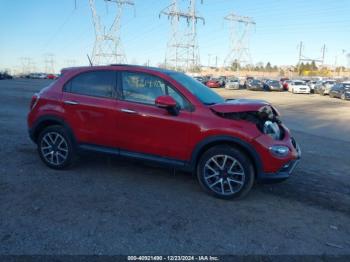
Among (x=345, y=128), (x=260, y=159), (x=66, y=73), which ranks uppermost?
(x=66, y=73)

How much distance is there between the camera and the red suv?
449 cm

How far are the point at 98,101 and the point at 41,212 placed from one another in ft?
6.11

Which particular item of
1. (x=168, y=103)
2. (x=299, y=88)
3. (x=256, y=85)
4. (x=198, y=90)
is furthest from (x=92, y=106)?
(x=256, y=85)

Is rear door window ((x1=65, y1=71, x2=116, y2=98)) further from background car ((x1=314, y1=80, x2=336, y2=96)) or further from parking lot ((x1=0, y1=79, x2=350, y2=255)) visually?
background car ((x1=314, y1=80, x2=336, y2=96))

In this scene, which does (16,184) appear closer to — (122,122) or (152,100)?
(122,122)

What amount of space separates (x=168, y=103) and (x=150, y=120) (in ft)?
1.38

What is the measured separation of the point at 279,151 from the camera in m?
4.43

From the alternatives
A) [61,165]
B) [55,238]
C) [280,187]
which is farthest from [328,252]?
[61,165]

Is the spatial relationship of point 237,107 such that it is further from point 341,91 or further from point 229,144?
point 341,91

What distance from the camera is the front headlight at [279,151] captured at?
14.4ft

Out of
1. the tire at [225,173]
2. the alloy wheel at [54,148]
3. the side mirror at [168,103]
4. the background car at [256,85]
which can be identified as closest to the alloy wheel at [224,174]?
the tire at [225,173]

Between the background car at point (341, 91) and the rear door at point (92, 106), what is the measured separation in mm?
30746

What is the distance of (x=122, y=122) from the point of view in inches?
197

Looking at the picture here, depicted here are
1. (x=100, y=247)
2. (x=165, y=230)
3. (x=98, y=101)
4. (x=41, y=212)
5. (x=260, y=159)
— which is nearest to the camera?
(x=100, y=247)
